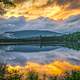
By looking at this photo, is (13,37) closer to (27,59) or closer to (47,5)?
(27,59)

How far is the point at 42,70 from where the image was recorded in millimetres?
4520

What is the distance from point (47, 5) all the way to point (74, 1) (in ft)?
1.36

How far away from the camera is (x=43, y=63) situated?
14.9ft

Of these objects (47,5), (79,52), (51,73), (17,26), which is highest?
(47,5)

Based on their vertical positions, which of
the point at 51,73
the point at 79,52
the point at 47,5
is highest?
the point at 47,5

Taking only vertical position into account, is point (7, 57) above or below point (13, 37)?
below

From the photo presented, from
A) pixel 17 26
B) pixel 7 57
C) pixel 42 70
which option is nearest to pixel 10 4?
pixel 17 26

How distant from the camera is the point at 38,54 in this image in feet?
15.0

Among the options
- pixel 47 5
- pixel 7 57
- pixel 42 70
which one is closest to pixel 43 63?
pixel 42 70

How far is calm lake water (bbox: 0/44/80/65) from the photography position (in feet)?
14.9

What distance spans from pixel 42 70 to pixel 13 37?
661mm

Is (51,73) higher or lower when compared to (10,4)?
lower

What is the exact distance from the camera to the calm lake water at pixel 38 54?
4.54m

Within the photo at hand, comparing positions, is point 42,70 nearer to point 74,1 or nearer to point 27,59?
point 27,59
